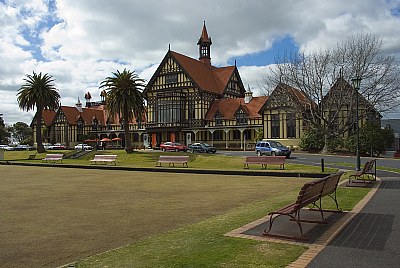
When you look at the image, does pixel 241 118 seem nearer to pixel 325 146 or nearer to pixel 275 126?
pixel 275 126

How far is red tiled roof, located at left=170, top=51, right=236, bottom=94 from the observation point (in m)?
65.8

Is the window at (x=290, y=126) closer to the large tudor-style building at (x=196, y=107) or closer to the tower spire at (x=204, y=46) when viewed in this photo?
the large tudor-style building at (x=196, y=107)

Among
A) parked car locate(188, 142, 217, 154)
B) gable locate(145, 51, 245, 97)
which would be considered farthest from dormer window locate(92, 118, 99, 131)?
parked car locate(188, 142, 217, 154)

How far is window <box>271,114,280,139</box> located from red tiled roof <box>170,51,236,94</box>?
51.5 feet

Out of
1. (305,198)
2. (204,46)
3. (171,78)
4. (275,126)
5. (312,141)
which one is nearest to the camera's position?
(305,198)

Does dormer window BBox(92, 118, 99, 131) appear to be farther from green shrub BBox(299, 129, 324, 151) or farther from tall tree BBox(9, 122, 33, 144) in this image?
tall tree BBox(9, 122, 33, 144)

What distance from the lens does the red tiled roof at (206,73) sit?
216 ft

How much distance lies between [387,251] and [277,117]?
4724cm

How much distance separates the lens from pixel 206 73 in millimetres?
70562

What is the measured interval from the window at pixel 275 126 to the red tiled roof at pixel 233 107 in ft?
19.3

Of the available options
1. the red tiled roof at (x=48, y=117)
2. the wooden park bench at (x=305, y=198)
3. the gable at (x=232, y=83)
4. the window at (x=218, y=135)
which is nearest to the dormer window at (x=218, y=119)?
the window at (x=218, y=135)

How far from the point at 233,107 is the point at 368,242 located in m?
56.5

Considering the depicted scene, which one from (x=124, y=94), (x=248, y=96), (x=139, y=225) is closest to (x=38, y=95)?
(x=124, y=94)

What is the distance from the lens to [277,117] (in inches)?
2074
